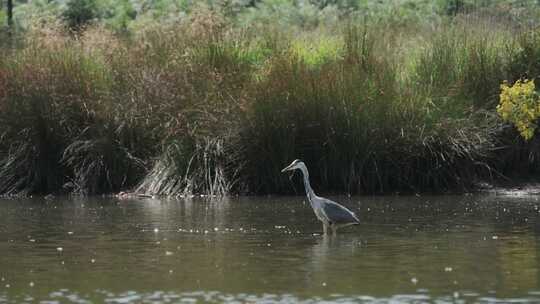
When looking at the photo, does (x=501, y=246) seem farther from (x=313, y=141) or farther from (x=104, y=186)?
(x=104, y=186)

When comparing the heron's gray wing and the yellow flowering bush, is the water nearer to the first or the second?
the heron's gray wing

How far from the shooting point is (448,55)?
22.5 metres

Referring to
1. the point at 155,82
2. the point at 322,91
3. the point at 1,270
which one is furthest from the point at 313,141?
the point at 1,270

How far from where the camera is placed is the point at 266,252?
13.9 m

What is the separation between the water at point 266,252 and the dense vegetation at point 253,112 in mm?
1235

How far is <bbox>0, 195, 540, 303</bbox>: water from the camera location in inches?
445

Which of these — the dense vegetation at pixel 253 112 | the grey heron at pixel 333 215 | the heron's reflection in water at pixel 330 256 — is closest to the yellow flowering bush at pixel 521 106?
the dense vegetation at pixel 253 112

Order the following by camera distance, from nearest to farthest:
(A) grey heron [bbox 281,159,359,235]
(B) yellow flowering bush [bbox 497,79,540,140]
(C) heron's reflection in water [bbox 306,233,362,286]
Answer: (C) heron's reflection in water [bbox 306,233,362,286] → (A) grey heron [bbox 281,159,359,235] → (B) yellow flowering bush [bbox 497,79,540,140]

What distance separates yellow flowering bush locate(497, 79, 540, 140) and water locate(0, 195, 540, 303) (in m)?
1.86

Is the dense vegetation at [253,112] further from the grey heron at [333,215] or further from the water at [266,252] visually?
the grey heron at [333,215]

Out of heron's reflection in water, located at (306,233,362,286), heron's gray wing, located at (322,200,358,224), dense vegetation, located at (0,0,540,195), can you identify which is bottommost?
heron's reflection in water, located at (306,233,362,286)

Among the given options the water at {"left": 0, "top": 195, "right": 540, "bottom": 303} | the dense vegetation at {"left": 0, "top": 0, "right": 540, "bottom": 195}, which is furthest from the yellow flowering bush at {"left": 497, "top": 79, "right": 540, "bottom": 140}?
the water at {"left": 0, "top": 195, "right": 540, "bottom": 303}

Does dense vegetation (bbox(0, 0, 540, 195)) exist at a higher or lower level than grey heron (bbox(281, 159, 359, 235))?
higher

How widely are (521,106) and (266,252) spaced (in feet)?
27.1
